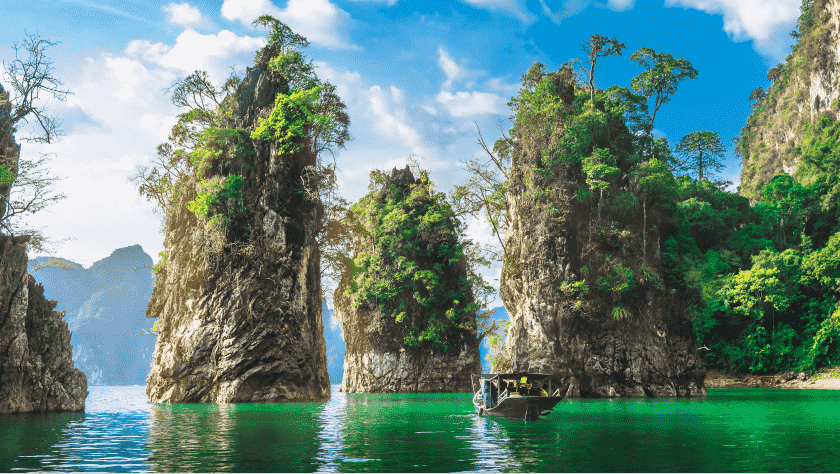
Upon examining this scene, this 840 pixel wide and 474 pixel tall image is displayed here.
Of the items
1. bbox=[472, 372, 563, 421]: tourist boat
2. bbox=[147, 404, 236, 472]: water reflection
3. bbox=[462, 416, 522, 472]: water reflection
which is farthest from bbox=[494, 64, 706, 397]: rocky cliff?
bbox=[147, 404, 236, 472]: water reflection

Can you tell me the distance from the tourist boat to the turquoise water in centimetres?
76

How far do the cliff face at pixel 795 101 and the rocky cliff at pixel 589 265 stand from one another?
26.8m

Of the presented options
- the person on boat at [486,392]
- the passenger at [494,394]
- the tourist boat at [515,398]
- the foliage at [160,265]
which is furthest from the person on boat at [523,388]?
the foliage at [160,265]

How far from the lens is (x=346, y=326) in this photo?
6291cm

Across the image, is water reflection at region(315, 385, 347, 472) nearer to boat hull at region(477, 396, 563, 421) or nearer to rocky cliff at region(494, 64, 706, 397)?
boat hull at region(477, 396, 563, 421)

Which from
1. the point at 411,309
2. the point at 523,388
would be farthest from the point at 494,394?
the point at 411,309

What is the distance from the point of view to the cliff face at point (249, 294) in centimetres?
3672

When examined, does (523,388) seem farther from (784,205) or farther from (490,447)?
(784,205)

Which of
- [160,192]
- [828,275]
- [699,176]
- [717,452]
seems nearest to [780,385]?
[828,275]

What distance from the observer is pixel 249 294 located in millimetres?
37688

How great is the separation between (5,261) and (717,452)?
28.2m

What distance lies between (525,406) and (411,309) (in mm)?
34100

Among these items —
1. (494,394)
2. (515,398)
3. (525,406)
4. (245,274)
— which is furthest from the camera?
(245,274)

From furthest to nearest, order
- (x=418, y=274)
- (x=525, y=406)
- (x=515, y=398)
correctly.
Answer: (x=418, y=274) → (x=525, y=406) → (x=515, y=398)
